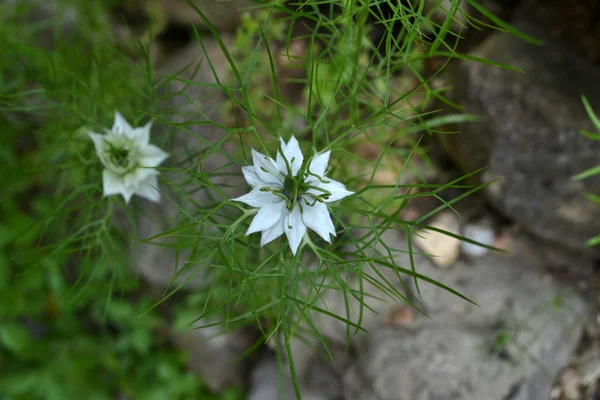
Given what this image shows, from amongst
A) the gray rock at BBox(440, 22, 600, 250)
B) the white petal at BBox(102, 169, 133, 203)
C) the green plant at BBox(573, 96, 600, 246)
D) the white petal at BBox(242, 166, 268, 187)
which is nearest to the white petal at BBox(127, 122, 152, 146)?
the white petal at BBox(102, 169, 133, 203)

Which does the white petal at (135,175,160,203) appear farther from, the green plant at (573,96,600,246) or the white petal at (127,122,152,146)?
the green plant at (573,96,600,246)

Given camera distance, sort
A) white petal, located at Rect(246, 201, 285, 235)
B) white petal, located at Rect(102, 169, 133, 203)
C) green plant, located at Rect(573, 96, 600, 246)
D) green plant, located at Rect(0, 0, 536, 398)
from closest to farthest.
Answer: white petal, located at Rect(246, 201, 285, 235), white petal, located at Rect(102, 169, 133, 203), green plant, located at Rect(573, 96, 600, 246), green plant, located at Rect(0, 0, 536, 398)

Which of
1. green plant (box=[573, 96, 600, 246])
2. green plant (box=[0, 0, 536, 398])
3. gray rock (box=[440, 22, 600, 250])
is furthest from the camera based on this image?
green plant (box=[0, 0, 536, 398])

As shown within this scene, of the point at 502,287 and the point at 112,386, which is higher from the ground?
the point at 502,287

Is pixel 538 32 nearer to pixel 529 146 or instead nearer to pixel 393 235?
pixel 529 146

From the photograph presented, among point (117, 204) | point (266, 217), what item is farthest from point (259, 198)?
point (117, 204)

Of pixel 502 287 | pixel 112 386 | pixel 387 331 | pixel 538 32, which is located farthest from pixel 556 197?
pixel 112 386
